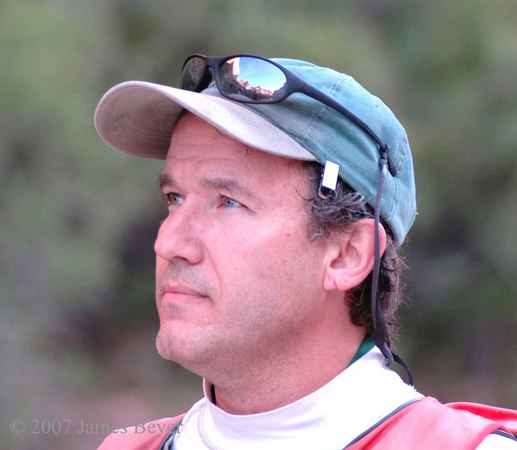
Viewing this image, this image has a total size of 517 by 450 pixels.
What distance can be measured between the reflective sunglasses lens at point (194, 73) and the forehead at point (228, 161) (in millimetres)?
115

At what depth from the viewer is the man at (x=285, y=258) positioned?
167 cm

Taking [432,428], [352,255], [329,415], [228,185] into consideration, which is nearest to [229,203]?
[228,185]

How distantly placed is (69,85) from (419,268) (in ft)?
10.1

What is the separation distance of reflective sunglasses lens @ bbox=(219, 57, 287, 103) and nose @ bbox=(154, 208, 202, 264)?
0.25 metres

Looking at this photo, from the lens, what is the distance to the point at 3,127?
4.71m

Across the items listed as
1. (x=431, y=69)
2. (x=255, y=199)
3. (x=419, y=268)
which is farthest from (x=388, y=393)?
(x=431, y=69)

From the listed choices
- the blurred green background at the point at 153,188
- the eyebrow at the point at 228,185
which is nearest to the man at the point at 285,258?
the eyebrow at the point at 228,185

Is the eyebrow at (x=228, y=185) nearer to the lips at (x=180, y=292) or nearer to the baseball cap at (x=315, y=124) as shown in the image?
the baseball cap at (x=315, y=124)

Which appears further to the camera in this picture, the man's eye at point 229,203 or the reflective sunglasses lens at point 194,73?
the reflective sunglasses lens at point 194,73

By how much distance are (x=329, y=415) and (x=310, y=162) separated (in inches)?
18.5

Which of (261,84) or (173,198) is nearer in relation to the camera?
(261,84)

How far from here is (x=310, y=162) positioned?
173 cm

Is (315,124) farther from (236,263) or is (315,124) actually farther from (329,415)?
(329,415)

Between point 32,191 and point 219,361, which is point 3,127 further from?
point 219,361
